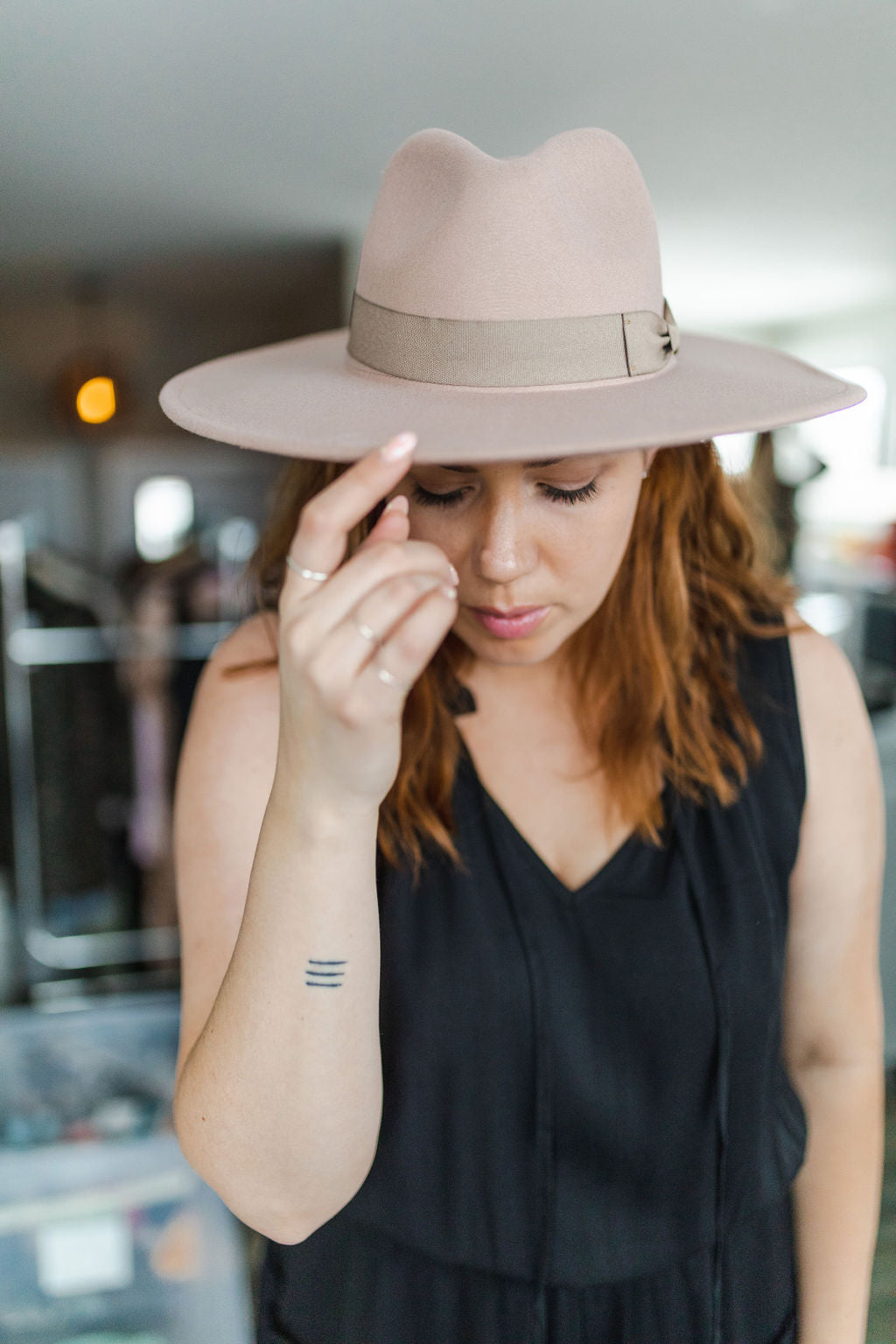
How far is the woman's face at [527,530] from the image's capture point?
566mm

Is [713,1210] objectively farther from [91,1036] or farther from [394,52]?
[91,1036]

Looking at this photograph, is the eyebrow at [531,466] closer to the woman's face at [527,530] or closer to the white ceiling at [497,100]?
the woman's face at [527,530]

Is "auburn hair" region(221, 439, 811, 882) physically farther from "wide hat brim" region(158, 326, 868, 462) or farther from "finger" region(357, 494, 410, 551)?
"finger" region(357, 494, 410, 551)

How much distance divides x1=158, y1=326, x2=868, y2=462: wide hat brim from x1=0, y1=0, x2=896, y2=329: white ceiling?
A: 0.55 meters

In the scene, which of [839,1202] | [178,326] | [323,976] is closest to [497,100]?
[323,976]

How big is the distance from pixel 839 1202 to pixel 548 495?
2.06 ft

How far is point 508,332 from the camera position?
536mm

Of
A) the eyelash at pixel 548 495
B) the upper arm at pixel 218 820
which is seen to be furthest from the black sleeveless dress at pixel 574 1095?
the eyelash at pixel 548 495

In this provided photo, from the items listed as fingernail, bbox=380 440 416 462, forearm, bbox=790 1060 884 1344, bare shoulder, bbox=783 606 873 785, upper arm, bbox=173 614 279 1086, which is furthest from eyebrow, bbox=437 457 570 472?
forearm, bbox=790 1060 884 1344

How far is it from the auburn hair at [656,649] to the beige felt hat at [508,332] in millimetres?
197

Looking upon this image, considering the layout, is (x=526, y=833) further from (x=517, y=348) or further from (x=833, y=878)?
(x=517, y=348)

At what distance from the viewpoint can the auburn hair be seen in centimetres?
77

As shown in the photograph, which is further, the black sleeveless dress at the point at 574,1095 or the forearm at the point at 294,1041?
the black sleeveless dress at the point at 574,1095

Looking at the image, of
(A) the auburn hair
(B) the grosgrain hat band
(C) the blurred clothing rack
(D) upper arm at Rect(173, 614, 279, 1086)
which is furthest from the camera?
(C) the blurred clothing rack
